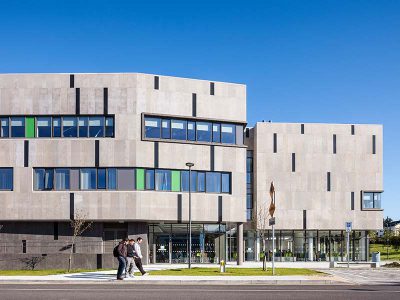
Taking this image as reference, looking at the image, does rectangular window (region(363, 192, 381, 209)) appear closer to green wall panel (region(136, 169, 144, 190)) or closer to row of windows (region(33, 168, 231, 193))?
row of windows (region(33, 168, 231, 193))

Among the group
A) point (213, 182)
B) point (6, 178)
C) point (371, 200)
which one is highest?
point (6, 178)

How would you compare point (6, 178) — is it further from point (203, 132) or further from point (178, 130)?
point (203, 132)

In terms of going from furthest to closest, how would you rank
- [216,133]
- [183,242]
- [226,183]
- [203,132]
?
[183,242]
[226,183]
[216,133]
[203,132]

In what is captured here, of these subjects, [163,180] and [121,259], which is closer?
[121,259]

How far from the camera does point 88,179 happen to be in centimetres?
4331

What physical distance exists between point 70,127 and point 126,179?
5.16 meters

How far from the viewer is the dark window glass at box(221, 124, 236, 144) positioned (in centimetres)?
4628

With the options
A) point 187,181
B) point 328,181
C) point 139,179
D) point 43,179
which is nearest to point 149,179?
point 139,179

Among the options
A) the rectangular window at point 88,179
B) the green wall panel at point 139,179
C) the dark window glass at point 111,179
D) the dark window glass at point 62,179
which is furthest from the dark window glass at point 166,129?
the dark window glass at point 62,179

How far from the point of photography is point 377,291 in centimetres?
2359

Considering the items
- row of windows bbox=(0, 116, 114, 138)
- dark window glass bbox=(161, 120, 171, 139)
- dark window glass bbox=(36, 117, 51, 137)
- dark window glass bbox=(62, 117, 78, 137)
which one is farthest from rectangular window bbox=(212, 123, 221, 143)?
dark window glass bbox=(36, 117, 51, 137)

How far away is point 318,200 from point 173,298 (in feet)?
126

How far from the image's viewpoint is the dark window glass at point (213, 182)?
1793 inches

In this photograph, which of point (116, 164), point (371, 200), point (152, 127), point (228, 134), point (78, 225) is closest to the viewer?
point (78, 225)
